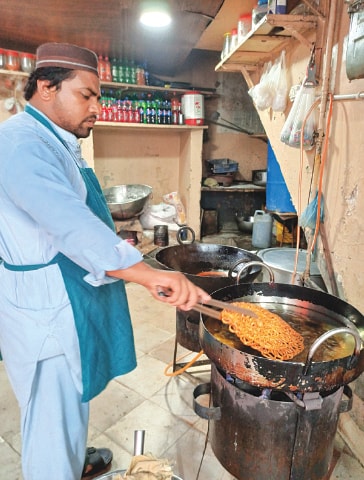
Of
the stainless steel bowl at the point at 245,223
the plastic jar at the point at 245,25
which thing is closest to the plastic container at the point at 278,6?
the plastic jar at the point at 245,25

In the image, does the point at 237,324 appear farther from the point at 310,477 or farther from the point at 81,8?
the point at 81,8

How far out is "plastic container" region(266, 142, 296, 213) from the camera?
15.4ft

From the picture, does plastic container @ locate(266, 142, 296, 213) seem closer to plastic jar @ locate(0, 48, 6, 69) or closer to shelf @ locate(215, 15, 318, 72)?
shelf @ locate(215, 15, 318, 72)

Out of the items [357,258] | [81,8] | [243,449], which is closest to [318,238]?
[357,258]

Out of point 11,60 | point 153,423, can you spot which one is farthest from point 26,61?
point 153,423

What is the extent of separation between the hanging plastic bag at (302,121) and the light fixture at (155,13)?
1832 millimetres

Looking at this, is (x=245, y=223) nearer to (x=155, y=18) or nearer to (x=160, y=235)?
(x=160, y=235)

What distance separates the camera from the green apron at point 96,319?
→ 4.46ft

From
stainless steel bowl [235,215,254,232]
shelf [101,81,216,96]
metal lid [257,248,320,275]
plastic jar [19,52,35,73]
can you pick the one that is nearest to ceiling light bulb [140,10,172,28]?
shelf [101,81,216,96]

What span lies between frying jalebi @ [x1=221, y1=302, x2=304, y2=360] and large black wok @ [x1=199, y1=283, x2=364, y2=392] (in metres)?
0.05

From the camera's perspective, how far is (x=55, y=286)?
4.36ft

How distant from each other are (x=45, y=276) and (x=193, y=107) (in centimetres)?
492

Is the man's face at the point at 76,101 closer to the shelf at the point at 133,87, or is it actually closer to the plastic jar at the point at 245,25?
the plastic jar at the point at 245,25

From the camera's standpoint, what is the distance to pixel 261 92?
2945 mm
